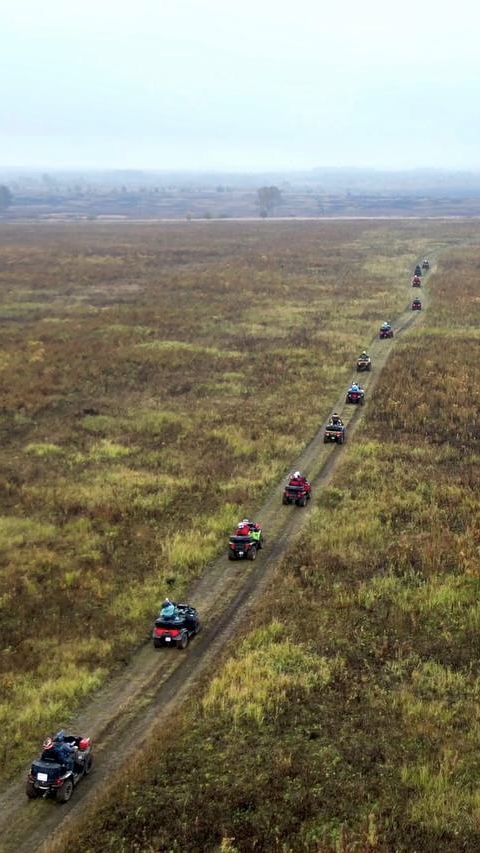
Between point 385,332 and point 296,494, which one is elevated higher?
point 385,332

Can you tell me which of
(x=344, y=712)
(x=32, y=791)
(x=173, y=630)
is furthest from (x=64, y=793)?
(x=344, y=712)

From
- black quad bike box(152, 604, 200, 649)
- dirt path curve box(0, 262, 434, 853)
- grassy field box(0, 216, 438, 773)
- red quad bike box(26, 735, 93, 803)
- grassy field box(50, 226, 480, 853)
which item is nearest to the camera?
grassy field box(50, 226, 480, 853)

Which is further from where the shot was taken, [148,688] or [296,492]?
[296,492]

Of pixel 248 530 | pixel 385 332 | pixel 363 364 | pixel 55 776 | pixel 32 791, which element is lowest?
pixel 32 791

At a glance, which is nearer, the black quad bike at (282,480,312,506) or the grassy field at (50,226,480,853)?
the grassy field at (50,226,480,853)

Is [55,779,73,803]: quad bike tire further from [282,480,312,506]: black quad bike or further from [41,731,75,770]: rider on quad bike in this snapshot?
[282,480,312,506]: black quad bike

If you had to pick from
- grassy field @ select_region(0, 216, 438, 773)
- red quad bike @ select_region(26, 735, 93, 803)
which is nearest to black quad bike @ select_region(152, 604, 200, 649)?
grassy field @ select_region(0, 216, 438, 773)

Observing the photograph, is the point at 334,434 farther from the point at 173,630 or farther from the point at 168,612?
the point at 173,630

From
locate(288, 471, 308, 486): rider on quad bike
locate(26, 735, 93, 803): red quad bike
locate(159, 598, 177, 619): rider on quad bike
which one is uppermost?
locate(288, 471, 308, 486): rider on quad bike
